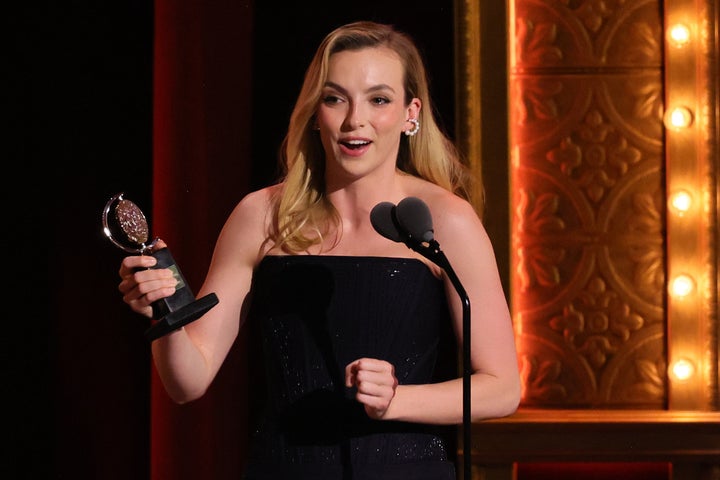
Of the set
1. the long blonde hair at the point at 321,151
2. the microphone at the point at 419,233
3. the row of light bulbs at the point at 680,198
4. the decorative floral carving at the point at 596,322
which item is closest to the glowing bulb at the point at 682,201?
the row of light bulbs at the point at 680,198

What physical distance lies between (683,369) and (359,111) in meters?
1.39

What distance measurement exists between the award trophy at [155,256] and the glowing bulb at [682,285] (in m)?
1.61

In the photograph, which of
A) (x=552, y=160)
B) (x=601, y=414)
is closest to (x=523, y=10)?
(x=552, y=160)

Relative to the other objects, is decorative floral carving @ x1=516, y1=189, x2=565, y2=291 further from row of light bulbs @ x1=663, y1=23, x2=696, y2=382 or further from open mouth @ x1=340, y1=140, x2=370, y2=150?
open mouth @ x1=340, y1=140, x2=370, y2=150

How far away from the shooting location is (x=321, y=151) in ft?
6.13

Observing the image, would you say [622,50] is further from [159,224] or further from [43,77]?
[43,77]

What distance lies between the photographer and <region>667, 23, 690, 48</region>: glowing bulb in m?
2.75

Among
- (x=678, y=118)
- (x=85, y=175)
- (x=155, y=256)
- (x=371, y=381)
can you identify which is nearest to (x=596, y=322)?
(x=678, y=118)

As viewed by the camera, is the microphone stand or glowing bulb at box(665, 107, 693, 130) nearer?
the microphone stand

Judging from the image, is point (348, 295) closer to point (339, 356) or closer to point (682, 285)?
point (339, 356)

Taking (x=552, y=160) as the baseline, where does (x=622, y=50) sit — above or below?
above

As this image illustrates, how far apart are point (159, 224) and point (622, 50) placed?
4.13 feet

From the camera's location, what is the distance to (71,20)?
2.63 metres


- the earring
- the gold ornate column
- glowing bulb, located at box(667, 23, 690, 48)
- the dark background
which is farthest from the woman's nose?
glowing bulb, located at box(667, 23, 690, 48)
